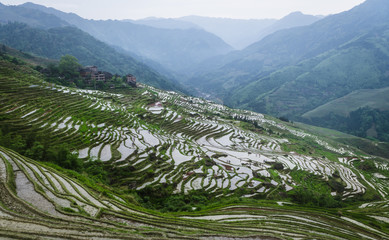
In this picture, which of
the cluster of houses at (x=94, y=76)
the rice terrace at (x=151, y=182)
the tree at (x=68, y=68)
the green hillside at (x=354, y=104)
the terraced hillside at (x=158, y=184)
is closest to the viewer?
the terraced hillside at (x=158, y=184)

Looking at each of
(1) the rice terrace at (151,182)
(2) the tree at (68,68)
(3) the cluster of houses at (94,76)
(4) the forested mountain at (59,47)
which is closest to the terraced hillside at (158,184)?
(1) the rice terrace at (151,182)

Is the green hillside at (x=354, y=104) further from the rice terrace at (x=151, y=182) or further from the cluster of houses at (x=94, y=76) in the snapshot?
the cluster of houses at (x=94, y=76)

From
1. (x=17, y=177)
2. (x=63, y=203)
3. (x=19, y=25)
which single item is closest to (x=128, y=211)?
(x=63, y=203)

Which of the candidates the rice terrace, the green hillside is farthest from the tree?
the green hillside

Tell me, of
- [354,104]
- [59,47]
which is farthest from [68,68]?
[354,104]

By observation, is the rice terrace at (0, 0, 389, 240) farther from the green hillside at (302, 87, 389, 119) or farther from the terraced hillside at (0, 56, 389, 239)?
the green hillside at (302, 87, 389, 119)

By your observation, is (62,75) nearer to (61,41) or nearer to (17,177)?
(17,177)

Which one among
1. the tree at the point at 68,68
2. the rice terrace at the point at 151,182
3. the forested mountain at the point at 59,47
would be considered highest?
the forested mountain at the point at 59,47

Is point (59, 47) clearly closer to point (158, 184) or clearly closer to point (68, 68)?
point (68, 68)
